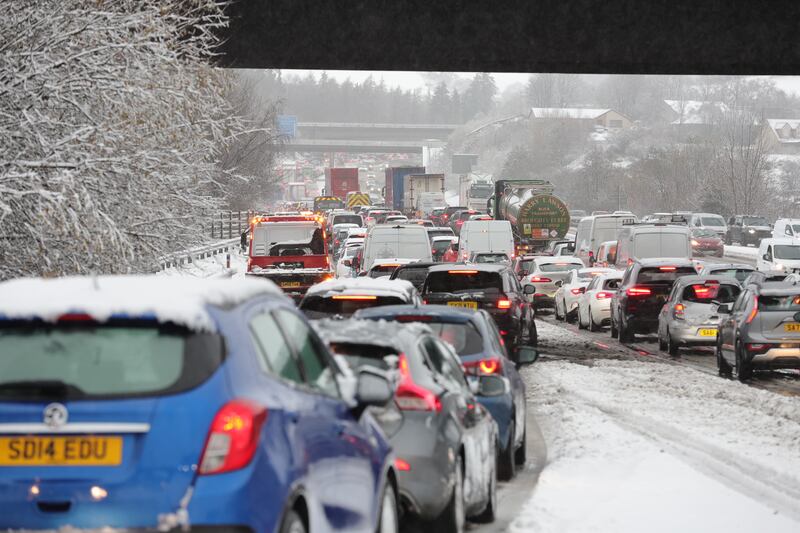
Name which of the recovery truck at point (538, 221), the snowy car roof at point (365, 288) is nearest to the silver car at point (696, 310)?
the snowy car roof at point (365, 288)

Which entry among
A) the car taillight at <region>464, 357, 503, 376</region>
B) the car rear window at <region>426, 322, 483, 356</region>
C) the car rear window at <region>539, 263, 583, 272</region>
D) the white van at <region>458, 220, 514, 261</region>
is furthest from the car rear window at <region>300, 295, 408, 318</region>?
the white van at <region>458, 220, 514, 261</region>

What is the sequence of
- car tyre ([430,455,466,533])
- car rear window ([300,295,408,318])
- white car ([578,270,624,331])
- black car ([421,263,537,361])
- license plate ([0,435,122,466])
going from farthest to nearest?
white car ([578,270,624,331])
black car ([421,263,537,361])
car rear window ([300,295,408,318])
car tyre ([430,455,466,533])
license plate ([0,435,122,466])

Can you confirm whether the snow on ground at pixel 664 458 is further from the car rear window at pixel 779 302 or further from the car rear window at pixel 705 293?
the car rear window at pixel 705 293

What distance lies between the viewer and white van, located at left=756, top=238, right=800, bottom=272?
150 feet

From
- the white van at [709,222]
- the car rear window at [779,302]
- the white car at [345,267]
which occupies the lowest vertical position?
the white van at [709,222]

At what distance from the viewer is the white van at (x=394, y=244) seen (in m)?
35.1

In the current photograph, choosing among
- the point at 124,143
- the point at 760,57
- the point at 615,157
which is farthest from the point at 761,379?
the point at 615,157

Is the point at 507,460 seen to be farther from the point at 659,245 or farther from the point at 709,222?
the point at 709,222

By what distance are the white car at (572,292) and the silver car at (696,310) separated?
9.47m

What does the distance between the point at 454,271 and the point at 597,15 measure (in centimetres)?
613

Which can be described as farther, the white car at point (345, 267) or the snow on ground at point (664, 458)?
the white car at point (345, 267)

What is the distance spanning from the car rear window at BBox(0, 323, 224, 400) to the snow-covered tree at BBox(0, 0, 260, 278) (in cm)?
795

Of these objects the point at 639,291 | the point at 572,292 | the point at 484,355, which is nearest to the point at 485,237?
→ the point at 572,292

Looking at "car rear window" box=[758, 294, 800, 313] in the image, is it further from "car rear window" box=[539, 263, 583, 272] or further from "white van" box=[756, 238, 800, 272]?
"white van" box=[756, 238, 800, 272]
